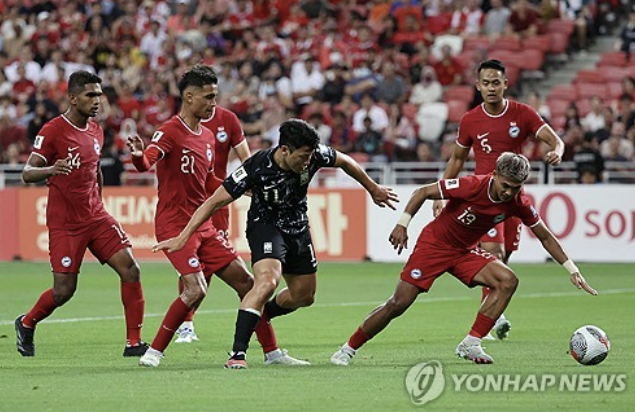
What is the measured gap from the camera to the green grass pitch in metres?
8.84

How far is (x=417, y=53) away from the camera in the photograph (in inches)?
1128

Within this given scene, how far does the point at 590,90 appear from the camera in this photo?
88.8ft

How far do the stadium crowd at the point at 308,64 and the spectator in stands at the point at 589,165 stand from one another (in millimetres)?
71

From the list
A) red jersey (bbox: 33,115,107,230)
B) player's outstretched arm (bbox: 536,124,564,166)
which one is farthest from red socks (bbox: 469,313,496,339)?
red jersey (bbox: 33,115,107,230)

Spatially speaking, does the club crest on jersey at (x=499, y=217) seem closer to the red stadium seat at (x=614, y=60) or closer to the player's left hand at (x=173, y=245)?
the player's left hand at (x=173, y=245)

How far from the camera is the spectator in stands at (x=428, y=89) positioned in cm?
2725

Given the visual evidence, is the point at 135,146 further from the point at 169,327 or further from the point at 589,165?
the point at 589,165

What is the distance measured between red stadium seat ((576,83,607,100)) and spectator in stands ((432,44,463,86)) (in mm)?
2294

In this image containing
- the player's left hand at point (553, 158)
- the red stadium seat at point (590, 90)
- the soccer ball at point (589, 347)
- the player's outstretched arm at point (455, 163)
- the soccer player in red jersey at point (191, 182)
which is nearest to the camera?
the soccer ball at point (589, 347)

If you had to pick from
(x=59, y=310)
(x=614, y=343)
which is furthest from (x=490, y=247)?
(x=59, y=310)

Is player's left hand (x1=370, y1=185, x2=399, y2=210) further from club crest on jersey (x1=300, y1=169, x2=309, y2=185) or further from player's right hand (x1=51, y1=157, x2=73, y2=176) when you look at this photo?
player's right hand (x1=51, y1=157, x2=73, y2=176)

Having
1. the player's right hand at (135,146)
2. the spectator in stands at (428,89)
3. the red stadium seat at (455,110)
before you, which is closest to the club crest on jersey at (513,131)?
the player's right hand at (135,146)

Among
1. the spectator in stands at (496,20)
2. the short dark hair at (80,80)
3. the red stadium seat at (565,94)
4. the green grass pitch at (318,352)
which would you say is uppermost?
the spectator in stands at (496,20)

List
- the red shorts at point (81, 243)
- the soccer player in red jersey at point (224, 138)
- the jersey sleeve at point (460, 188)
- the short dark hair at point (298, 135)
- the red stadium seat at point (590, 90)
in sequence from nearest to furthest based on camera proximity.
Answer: the short dark hair at point (298, 135)
the jersey sleeve at point (460, 188)
the red shorts at point (81, 243)
the soccer player in red jersey at point (224, 138)
the red stadium seat at point (590, 90)
